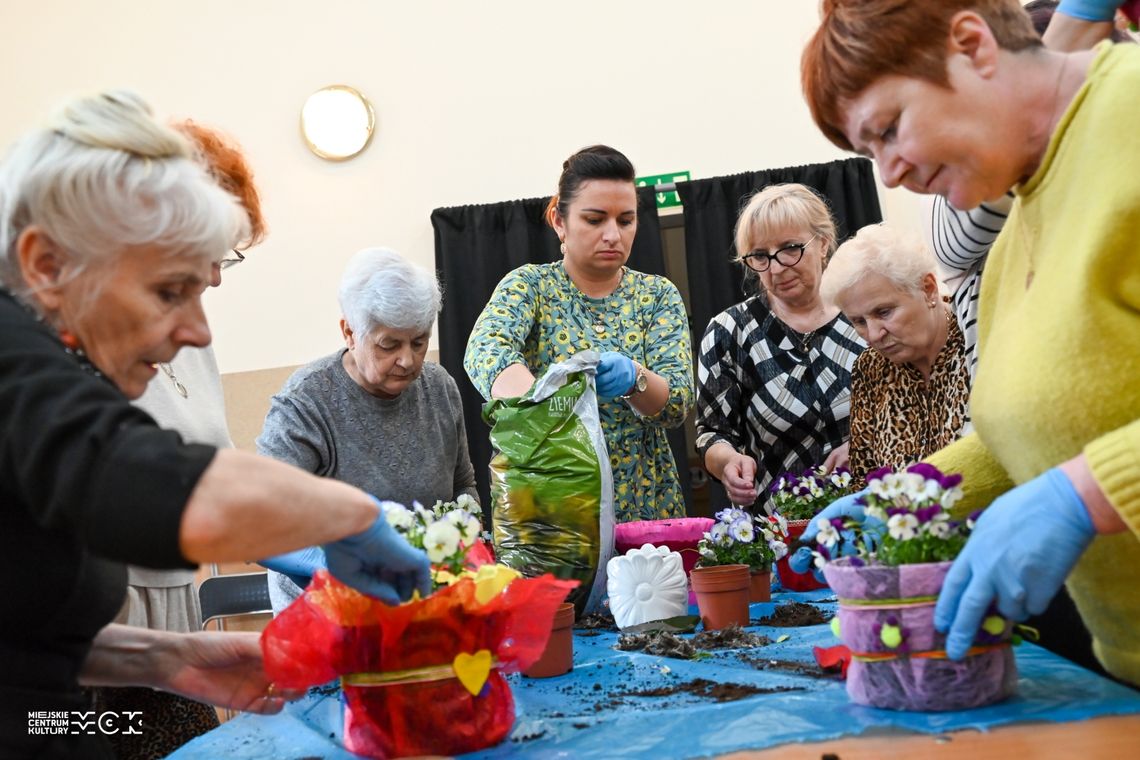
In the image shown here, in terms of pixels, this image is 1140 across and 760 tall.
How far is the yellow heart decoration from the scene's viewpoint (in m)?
1.23

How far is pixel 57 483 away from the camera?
0.88 metres

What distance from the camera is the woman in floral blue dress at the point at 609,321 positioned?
8.86 ft

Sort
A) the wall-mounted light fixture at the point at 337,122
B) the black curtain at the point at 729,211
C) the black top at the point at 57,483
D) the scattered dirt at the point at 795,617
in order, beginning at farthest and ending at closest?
1. the wall-mounted light fixture at the point at 337,122
2. the black curtain at the point at 729,211
3. the scattered dirt at the point at 795,617
4. the black top at the point at 57,483

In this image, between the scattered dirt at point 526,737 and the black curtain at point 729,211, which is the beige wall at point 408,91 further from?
the scattered dirt at point 526,737

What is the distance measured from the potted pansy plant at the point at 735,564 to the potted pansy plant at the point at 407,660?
62 centimetres

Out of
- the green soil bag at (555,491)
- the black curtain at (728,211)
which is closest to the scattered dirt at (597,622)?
the green soil bag at (555,491)

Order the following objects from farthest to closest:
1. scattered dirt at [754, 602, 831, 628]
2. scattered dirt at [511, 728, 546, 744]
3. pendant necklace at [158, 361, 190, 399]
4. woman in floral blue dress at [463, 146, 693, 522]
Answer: woman in floral blue dress at [463, 146, 693, 522]
pendant necklace at [158, 361, 190, 399]
scattered dirt at [754, 602, 831, 628]
scattered dirt at [511, 728, 546, 744]

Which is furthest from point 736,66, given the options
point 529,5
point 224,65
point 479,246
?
point 224,65

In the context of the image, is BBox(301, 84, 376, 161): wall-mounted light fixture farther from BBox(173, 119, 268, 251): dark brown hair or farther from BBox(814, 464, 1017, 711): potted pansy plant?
BBox(814, 464, 1017, 711): potted pansy plant

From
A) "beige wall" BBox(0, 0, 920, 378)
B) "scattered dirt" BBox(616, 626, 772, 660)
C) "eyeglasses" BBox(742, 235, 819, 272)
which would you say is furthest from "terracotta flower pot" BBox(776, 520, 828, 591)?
"beige wall" BBox(0, 0, 920, 378)

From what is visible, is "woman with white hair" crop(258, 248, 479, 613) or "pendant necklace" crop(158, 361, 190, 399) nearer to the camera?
"pendant necklace" crop(158, 361, 190, 399)

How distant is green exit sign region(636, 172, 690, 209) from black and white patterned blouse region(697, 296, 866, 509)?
1737 mm

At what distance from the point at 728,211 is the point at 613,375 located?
2.43m

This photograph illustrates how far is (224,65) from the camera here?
5012mm
